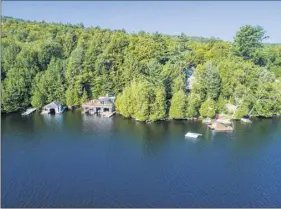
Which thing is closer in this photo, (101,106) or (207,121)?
(207,121)

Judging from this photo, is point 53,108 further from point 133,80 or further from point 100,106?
point 133,80

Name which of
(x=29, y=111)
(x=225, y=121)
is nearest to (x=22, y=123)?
(x=29, y=111)

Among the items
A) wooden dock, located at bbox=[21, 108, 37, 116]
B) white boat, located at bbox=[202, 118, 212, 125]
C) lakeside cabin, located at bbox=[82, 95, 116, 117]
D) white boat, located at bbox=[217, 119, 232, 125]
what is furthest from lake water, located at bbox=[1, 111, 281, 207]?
lakeside cabin, located at bbox=[82, 95, 116, 117]

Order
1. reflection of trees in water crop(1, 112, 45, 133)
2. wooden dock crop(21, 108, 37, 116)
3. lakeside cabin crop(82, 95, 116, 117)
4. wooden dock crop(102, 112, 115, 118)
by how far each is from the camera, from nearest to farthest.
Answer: reflection of trees in water crop(1, 112, 45, 133) < wooden dock crop(21, 108, 37, 116) < wooden dock crop(102, 112, 115, 118) < lakeside cabin crop(82, 95, 116, 117)

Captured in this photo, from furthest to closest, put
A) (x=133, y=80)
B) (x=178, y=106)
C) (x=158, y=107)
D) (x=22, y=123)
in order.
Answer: (x=133, y=80) < (x=178, y=106) < (x=158, y=107) < (x=22, y=123)

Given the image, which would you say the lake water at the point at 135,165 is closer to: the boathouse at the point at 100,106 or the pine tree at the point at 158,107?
the pine tree at the point at 158,107

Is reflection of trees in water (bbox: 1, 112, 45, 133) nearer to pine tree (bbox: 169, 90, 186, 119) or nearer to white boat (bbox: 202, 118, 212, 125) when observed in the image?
pine tree (bbox: 169, 90, 186, 119)
